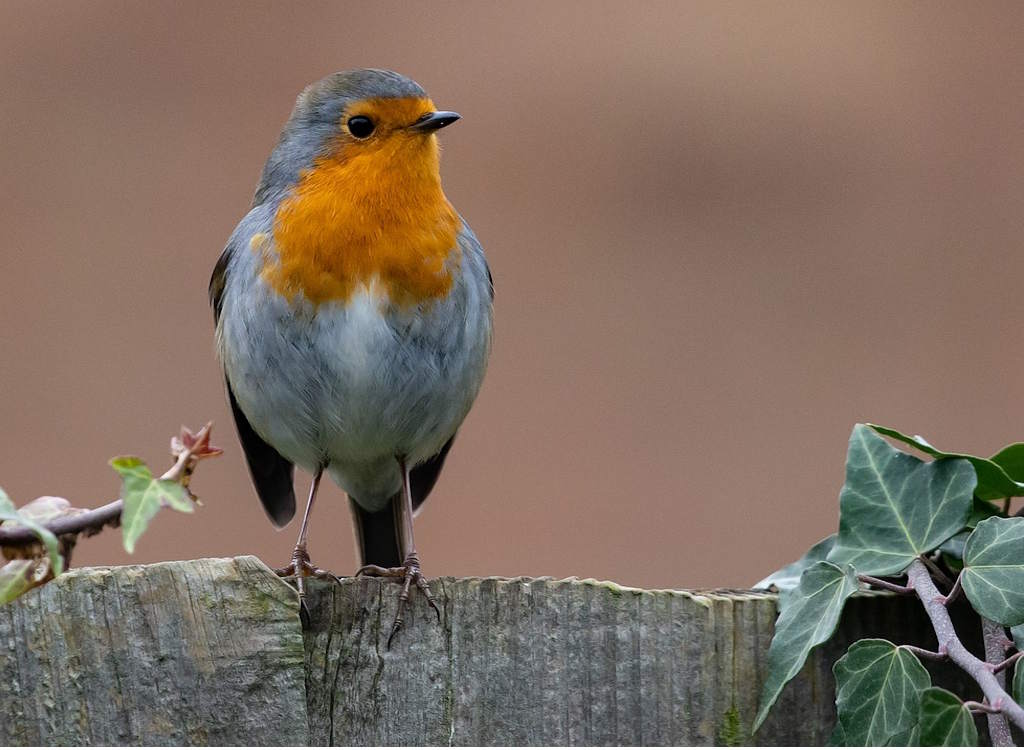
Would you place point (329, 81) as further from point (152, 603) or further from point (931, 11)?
point (931, 11)

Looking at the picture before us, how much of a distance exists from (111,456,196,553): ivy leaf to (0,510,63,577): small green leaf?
64mm

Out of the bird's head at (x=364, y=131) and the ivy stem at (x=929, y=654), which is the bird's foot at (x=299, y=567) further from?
the ivy stem at (x=929, y=654)

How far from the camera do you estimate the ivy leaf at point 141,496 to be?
1.34 metres

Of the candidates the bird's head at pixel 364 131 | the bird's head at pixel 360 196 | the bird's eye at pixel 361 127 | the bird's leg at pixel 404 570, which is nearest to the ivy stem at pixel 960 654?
the bird's leg at pixel 404 570

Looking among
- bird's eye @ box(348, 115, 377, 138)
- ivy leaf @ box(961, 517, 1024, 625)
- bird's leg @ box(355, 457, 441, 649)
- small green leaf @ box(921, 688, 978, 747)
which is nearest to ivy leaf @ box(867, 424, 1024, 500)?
ivy leaf @ box(961, 517, 1024, 625)

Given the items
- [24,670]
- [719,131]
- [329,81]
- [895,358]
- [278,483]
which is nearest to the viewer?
[24,670]

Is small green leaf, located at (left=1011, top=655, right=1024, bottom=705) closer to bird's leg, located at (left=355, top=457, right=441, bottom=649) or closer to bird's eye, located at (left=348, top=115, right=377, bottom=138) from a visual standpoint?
bird's leg, located at (left=355, top=457, right=441, bottom=649)

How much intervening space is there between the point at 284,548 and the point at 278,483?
404 millimetres

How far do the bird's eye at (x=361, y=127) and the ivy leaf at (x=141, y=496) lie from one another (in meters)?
1.79

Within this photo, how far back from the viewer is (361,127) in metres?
3.10

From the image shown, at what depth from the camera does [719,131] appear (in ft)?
14.7

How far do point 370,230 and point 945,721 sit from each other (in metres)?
1.59

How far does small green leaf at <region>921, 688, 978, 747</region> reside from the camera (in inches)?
66.4

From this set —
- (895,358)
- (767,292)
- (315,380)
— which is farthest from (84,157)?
(895,358)
